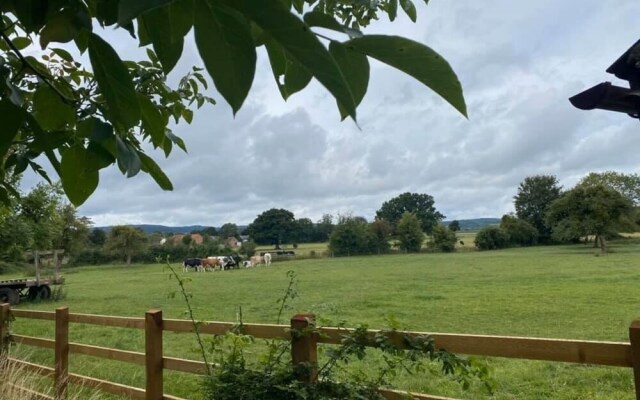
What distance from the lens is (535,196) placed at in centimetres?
5075

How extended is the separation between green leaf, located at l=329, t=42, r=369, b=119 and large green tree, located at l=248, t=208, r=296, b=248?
59.2 m

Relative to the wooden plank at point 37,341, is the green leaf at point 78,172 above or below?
above

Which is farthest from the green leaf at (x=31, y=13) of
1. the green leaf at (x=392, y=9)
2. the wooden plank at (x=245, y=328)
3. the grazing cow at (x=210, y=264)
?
Answer: the grazing cow at (x=210, y=264)

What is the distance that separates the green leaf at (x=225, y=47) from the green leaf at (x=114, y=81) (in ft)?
0.52

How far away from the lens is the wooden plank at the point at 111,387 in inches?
149

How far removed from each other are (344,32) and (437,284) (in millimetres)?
16674

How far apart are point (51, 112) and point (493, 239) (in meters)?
48.4

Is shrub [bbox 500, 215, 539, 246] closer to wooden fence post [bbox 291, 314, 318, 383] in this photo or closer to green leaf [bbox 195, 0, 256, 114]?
wooden fence post [bbox 291, 314, 318, 383]

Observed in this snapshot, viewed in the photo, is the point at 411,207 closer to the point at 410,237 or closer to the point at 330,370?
the point at 410,237

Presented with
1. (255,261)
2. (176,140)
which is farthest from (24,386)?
(255,261)

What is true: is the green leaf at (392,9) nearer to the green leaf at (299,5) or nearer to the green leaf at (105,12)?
the green leaf at (299,5)

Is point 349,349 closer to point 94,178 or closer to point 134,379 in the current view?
point 94,178

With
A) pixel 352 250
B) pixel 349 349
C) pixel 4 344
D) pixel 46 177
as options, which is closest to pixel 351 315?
pixel 4 344

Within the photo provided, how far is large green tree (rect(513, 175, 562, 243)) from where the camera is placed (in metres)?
49.6
